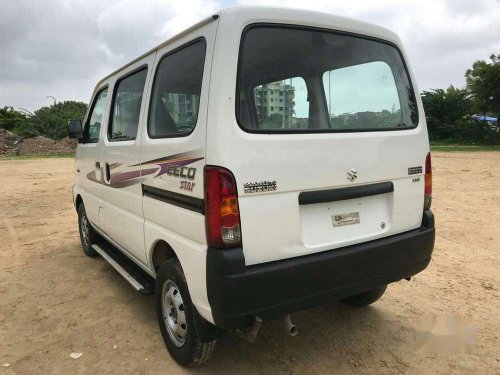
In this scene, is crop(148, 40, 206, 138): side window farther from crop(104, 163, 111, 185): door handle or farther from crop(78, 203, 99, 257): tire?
crop(78, 203, 99, 257): tire

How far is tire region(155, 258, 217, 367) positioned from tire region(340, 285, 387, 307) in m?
1.46

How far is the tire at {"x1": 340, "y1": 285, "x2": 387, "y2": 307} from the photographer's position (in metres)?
3.54

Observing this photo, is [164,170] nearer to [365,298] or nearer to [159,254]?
[159,254]

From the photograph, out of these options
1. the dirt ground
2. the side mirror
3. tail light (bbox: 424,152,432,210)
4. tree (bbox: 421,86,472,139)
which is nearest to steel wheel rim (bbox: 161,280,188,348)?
the dirt ground

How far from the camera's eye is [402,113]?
3.05 meters

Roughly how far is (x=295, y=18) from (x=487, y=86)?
1124 inches

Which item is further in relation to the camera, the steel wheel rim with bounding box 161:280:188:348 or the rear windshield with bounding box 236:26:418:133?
the steel wheel rim with bounding box 161:280:188:348

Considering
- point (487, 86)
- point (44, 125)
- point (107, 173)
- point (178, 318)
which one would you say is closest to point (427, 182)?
point (178, 318)

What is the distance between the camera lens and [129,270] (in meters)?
3.78

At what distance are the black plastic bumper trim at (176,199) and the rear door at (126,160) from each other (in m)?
0.19

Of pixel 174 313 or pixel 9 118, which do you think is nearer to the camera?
pixel 174 313

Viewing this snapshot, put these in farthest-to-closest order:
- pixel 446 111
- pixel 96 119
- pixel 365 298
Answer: pixel 446 111
pixel 96 119
pixel 365 298

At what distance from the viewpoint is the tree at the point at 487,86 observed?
86.5ft

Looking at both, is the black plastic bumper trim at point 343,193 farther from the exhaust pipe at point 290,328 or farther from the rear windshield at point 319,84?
the exhaust pipe at point 290,328
